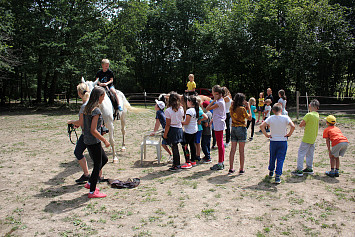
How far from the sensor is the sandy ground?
3590 mm

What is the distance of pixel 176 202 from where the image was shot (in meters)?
4.42

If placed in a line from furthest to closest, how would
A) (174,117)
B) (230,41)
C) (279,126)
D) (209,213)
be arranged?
(230,41)
(174,117)
(279,126)
(209,213)

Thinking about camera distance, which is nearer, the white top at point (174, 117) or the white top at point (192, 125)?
the white top at point (174, 117)

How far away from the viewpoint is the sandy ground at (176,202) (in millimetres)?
3590

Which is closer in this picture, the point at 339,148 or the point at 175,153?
the point at 339,148

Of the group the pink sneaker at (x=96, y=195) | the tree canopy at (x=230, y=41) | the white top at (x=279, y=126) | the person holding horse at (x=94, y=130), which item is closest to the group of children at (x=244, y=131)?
the white top at (x=279, y=126)

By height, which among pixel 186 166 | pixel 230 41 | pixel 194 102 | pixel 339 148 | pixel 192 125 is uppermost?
pixel 230 41

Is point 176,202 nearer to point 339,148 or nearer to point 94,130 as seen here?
point 94,130

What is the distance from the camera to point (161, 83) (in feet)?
114

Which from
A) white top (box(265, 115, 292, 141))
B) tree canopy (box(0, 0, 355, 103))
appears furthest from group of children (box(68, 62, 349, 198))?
tree canopy (box(0, 0, 355, 103))

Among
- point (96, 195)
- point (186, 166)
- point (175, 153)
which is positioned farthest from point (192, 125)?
point (96, 195)

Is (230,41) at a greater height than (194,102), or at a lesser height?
greater

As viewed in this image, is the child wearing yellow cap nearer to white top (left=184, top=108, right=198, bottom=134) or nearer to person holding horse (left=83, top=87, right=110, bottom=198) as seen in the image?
white top (left=184, top=108, right=198, bottom=134)

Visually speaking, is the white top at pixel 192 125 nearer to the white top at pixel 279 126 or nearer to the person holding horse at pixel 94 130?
the white top at pixel 279 126
